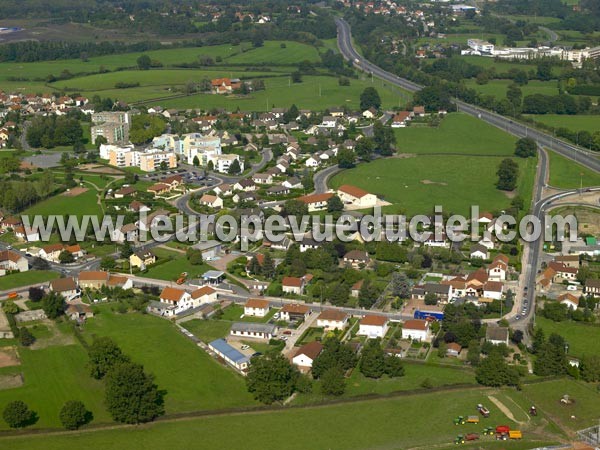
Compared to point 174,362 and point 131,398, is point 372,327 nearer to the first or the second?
point 174,362

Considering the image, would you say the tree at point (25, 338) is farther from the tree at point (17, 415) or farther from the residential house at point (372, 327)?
the residential house at point (372, 327)

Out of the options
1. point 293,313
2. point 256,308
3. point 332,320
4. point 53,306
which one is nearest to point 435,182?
point 293,313

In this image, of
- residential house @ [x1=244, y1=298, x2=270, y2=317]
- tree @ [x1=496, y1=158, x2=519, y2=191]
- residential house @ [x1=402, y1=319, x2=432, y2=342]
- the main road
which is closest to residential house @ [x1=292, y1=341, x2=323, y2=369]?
residential house @ [x1=402, y1=319, x2=432, y2=342]

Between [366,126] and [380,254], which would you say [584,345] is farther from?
[366,126]

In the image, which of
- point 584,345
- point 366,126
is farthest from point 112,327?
point 366,126

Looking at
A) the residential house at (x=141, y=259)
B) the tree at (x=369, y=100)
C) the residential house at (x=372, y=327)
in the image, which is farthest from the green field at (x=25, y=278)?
the tree at (x=369, y=100)

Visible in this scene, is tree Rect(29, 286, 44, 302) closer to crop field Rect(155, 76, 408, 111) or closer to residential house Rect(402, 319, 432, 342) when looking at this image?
residential house Rect(402, 319, 432, 342)
